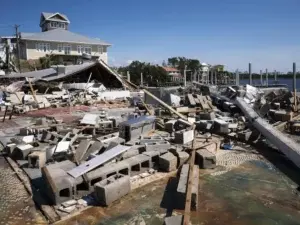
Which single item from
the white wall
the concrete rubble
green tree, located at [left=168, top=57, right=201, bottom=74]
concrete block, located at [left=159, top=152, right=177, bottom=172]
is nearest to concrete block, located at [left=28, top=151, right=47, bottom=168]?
the concrete rubble

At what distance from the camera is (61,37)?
45906 millimetres

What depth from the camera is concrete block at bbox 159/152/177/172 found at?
252 inches

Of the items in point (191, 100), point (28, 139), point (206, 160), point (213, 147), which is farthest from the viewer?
point (191, 100)

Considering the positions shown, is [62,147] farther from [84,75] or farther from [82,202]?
[84,75]

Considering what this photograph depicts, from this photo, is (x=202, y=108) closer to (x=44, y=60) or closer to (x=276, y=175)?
(x=276, y=175)

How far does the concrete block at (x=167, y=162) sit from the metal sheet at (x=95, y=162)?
0.83 m

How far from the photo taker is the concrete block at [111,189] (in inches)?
Result: 195

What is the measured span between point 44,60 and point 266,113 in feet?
118

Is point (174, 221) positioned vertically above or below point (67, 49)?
below

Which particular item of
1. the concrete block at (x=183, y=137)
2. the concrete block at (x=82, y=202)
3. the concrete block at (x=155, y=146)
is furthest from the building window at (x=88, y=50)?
the concrete block at (x=82, y=202)

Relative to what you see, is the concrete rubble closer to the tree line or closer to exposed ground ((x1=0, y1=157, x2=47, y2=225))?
exposed ground ((x1=0, y1=157, x2=47, y2=225))

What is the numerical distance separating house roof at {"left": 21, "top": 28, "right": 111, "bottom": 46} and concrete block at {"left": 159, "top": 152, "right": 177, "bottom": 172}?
4195 cm

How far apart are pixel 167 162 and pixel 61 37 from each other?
4390cm

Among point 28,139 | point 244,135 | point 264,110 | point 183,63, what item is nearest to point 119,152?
point 28,139
